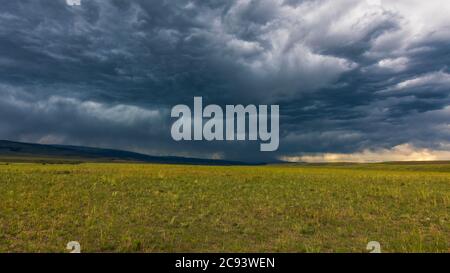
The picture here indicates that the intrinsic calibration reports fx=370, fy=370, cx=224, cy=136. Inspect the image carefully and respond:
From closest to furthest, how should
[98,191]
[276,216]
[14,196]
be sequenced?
[276,216] → [14,196] → [98,191]

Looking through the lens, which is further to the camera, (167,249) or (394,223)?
(394,223)

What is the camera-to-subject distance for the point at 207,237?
50.5ft

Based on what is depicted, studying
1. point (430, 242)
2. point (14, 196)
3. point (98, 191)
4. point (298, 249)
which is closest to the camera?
point (298, 249)

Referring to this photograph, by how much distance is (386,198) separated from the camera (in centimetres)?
2759

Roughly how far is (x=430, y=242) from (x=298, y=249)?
5.72 meters

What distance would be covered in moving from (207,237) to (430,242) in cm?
904
